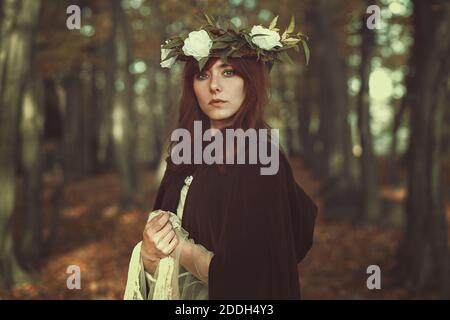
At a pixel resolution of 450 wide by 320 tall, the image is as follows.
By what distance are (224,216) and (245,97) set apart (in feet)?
2.25

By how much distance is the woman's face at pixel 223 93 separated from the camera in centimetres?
312

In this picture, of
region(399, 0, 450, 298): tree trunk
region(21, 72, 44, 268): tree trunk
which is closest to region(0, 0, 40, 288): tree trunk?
region(21, 72, 44, 268): tree trunk

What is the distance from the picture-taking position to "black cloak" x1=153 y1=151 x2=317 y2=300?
111 inches

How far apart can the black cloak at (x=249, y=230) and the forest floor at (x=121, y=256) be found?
17.3 ft

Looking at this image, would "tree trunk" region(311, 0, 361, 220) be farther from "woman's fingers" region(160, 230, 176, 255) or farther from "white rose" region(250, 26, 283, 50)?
"woman's fingers" region(160, 230, 176, 255)

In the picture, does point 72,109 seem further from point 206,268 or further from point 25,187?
point 206,268

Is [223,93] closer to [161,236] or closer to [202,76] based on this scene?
[202,76]

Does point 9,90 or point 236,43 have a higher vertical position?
point 9,90

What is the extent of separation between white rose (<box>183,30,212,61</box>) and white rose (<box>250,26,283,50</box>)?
0.80ft

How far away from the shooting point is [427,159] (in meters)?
8.44

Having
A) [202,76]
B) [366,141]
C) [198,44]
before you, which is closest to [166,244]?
[202,76]

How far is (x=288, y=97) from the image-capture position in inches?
1340

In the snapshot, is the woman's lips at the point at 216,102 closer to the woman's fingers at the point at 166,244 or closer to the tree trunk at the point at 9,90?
the woman's fingers at the point at 166,244
